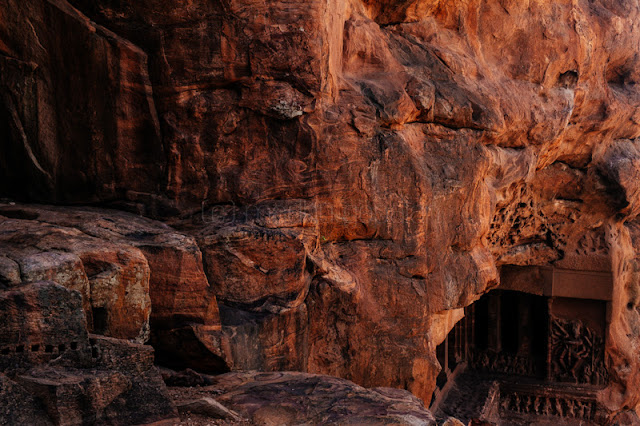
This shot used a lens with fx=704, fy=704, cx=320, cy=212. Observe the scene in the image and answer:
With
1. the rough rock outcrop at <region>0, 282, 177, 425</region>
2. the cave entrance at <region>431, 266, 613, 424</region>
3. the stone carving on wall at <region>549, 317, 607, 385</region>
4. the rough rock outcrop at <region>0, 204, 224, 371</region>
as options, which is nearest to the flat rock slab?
the rough rock outcrop at <region>0, 282, 177, 425</region>

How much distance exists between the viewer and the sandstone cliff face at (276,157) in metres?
6.45

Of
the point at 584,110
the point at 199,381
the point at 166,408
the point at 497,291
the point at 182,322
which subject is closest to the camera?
the point at 166,408

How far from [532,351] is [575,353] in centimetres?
99

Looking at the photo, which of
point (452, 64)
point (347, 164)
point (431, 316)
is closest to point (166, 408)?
point (347, 164)

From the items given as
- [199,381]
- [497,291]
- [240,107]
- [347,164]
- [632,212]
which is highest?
[240,107]

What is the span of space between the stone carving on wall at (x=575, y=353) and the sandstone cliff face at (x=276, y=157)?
5033 millimetres

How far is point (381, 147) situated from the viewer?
7.39 meters

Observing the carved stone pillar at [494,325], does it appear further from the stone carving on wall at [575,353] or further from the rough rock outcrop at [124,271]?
the rough rock outcrop at [124,271]

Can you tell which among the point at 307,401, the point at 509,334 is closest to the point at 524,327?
the point at 509,334

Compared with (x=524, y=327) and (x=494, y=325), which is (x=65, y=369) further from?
(x=524, y=327)

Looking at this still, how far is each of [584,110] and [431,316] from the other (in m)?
5.53

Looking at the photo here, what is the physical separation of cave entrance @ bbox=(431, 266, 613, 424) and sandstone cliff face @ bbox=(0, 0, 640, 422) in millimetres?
4312

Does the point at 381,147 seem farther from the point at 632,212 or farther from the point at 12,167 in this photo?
the point at 632,212

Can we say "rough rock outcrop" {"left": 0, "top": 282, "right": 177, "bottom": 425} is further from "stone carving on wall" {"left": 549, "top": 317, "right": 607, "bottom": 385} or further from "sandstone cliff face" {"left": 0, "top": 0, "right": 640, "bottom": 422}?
"stone carving on wall" {"left": 549, "top": 317, "right": 607, "bottom": 385}
